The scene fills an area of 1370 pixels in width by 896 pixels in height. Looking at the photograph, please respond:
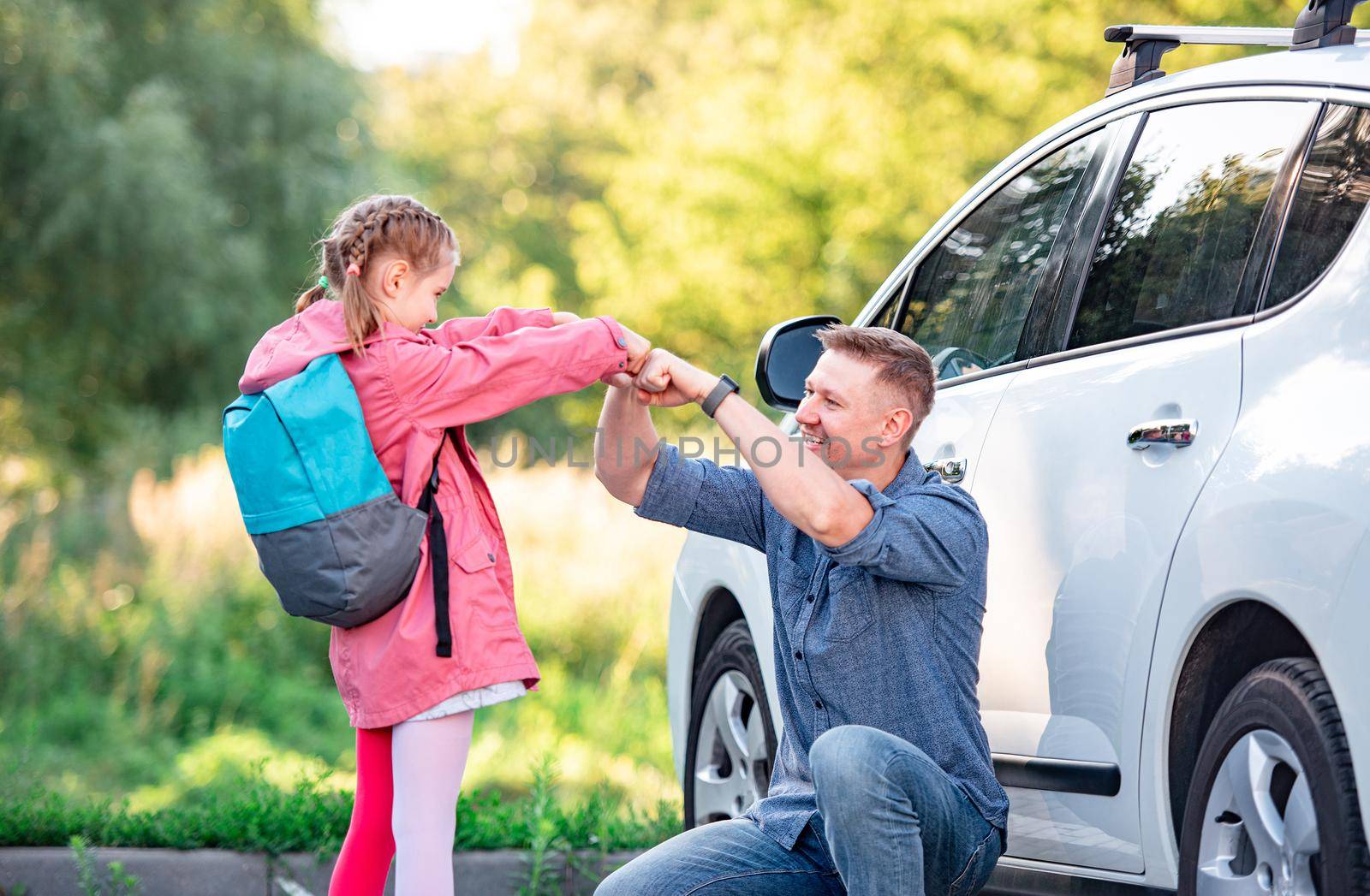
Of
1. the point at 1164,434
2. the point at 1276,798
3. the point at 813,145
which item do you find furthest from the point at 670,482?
the point at 813,145

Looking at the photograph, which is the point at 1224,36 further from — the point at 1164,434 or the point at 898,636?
the point at 898,636

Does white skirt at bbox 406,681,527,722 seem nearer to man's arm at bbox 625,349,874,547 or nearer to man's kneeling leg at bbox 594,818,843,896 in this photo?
man's kneeling leg at bbox 594,818,843,896

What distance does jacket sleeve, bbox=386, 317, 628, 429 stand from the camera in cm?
275

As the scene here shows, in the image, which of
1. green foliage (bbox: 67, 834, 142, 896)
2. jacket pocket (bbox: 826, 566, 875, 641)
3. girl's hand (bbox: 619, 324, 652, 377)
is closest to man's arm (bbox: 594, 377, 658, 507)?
girl's hand (bbox: 619, 324, 652, 377)

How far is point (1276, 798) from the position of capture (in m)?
2.23

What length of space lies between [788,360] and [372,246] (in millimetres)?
1158

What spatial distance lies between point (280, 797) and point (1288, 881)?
3111 mm

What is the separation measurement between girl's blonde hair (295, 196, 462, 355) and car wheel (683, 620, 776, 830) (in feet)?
4.52

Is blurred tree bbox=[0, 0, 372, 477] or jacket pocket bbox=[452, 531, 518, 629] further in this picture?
blurred tree bbox=[0, 0, 372, 477]

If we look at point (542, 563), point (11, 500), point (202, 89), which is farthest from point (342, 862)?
point (202, 89)

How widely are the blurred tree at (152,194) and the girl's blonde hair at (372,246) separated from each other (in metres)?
12.3

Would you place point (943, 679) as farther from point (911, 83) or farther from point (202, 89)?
point (911, 83)

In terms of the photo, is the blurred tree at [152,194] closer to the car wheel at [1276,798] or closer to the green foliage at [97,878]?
the green foliage at [97,878]

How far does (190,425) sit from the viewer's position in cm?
1533
